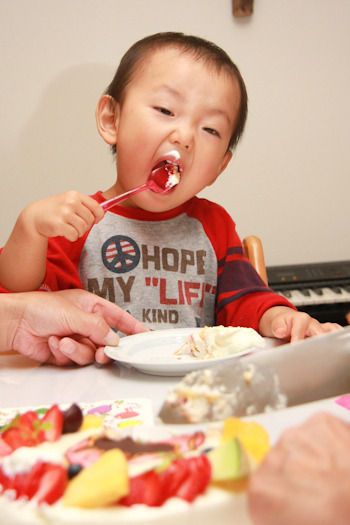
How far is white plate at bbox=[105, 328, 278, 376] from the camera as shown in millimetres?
562

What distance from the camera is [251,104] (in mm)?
2172

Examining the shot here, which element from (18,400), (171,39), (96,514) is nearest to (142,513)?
(96,514)

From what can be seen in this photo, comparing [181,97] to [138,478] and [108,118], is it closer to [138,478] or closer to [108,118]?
[108,118]

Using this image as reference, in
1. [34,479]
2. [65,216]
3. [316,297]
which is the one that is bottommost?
[316,297]

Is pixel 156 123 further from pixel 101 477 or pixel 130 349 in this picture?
pixel 101 477

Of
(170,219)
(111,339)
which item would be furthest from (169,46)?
(111,339)

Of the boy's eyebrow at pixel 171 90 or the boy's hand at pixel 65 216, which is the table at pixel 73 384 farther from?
the boy's eyebrow at pixel 171 90

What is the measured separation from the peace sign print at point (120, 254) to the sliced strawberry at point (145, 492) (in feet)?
2.89

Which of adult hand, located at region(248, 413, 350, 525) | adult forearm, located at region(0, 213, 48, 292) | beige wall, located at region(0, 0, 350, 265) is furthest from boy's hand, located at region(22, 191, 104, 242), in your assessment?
beige wall, located at region(0, 0, 350, 265)

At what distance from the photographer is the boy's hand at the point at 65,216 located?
0.73 metres

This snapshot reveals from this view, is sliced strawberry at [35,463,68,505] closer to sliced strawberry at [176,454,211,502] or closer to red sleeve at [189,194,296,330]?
sliced strawberry at [176,454,211,502]

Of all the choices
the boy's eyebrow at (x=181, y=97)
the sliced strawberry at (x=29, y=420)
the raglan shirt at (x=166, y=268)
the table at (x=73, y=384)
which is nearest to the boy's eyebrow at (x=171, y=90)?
the boy's eyebrow at (x=181, y=97)

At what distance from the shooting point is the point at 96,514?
23 centimetres

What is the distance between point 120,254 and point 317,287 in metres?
1.20
